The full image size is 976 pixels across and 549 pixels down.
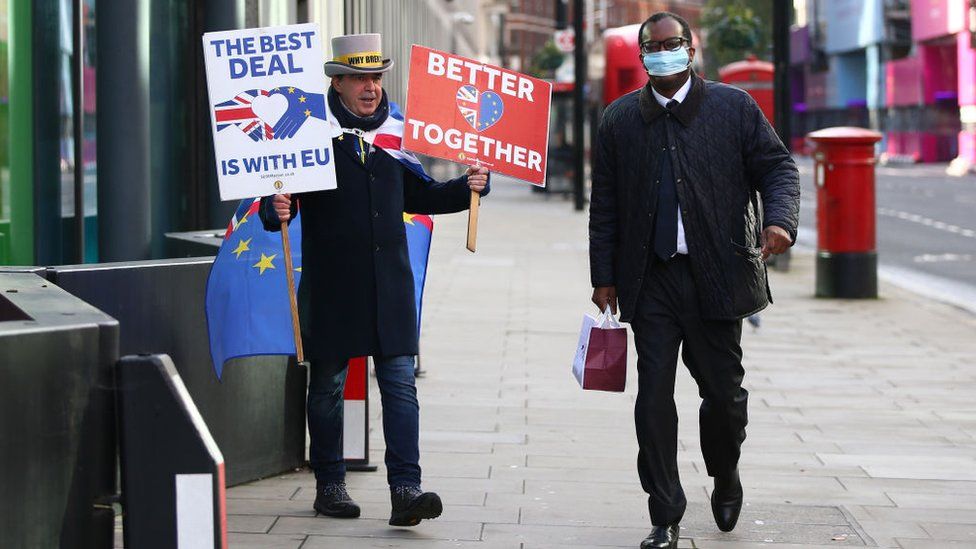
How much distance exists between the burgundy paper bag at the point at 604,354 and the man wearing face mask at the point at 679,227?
169 millimetres

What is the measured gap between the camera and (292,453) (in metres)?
6.59

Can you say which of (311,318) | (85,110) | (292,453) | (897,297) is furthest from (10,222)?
(897,297)

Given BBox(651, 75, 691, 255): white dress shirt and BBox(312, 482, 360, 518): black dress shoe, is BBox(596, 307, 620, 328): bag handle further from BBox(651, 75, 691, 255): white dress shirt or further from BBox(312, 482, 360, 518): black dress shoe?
BBox(312, 482, 360, 518): black dress shoe

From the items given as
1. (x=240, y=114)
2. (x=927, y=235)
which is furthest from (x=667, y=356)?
(x=927, y=235)

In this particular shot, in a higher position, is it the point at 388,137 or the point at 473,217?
the point at 388,137

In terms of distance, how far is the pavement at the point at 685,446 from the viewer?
5.73 meters

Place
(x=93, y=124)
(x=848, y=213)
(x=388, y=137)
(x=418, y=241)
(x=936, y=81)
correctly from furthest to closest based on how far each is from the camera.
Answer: (x=936, y=81) < (x=848, y=213) < (x=93, y=124) < (x=418, y=241) < (x=388, y=137)

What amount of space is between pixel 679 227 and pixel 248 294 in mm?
1626

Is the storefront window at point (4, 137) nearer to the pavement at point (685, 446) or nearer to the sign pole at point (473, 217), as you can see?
the pavement at point (685, 446)

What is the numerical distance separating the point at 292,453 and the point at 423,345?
4.47m

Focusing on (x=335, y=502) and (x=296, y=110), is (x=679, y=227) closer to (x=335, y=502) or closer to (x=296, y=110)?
(x=296, y=110)

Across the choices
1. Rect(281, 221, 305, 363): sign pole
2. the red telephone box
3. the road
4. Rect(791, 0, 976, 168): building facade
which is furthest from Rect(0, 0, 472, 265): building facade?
Rect(791, 0, 976, 168): building facade

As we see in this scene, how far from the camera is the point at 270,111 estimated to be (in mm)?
5598

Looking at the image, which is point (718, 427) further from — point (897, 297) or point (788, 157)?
point (897, 297)
